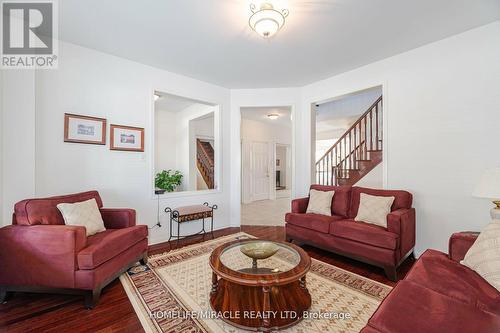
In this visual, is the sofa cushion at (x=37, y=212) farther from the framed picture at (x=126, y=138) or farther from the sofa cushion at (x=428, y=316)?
the sofa cushion at (x=428, y=316)

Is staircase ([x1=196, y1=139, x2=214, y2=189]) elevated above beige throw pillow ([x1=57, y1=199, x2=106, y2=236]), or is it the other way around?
staircase ([x1=196, y1=139, x2=214, y2=189])

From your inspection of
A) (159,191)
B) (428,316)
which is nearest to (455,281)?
(428,316)

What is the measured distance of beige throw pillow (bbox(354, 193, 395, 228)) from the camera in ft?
8.81

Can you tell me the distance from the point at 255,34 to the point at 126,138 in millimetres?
2258

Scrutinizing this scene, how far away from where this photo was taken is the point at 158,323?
5.65 ft

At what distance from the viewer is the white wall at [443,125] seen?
247cm

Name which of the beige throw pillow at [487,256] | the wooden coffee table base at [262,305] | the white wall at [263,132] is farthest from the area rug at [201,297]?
the white wall at [263,132]

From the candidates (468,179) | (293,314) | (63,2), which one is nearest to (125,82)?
(63,2)

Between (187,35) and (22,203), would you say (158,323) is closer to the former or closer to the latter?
(22,203)

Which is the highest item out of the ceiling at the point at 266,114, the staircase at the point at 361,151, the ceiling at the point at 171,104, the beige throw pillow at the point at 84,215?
the ceiling at the point at 266,114

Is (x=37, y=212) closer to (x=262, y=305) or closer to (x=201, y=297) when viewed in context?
(x=201, y=297)

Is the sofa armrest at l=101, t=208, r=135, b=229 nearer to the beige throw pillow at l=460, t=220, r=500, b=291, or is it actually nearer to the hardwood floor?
the hardwood floor

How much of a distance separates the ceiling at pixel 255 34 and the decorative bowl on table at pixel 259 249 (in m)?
2.27

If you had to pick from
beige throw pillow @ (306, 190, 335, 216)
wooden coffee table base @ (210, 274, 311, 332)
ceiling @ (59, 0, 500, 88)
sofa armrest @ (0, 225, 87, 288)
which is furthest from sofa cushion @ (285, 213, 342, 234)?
sofa armrest @ (0, 225, 87, 288)
